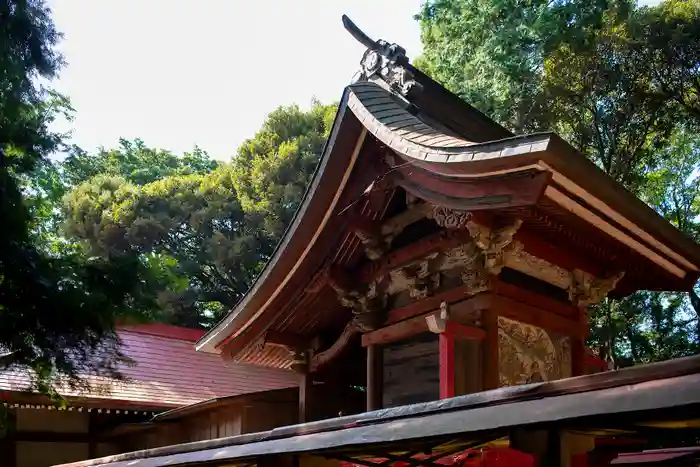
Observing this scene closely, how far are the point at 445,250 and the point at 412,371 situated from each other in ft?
3.52

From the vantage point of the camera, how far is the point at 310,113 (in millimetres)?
21797

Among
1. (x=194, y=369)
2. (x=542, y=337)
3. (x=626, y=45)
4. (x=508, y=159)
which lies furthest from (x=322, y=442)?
(x=626, y=45)

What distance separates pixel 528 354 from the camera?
→ 524cm

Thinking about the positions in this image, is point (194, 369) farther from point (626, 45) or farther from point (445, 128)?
point (626, 45)

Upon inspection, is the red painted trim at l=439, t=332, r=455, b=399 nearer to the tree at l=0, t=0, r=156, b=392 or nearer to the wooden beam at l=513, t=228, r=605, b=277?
the wooden beam at l=513, t=228, r=605, b=277

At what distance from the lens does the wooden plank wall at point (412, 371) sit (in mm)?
5457

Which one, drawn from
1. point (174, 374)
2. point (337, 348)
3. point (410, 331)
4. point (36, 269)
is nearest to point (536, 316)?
point (410, 331)

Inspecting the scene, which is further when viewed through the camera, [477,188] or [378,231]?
[378,231]

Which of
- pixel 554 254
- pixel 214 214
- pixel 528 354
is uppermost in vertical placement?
pixel 214 214

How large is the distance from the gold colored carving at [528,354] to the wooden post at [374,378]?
1306 mm

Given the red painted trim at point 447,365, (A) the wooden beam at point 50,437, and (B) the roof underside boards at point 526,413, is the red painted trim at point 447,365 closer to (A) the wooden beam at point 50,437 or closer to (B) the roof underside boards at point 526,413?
(B) the roof underside boards at point 526,413

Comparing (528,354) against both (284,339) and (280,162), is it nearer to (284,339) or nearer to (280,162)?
(284,339)

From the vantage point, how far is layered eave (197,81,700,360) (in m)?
4.09

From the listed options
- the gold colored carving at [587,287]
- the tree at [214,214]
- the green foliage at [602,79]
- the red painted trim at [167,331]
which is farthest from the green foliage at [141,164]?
the gold colored carving at [587,287]
